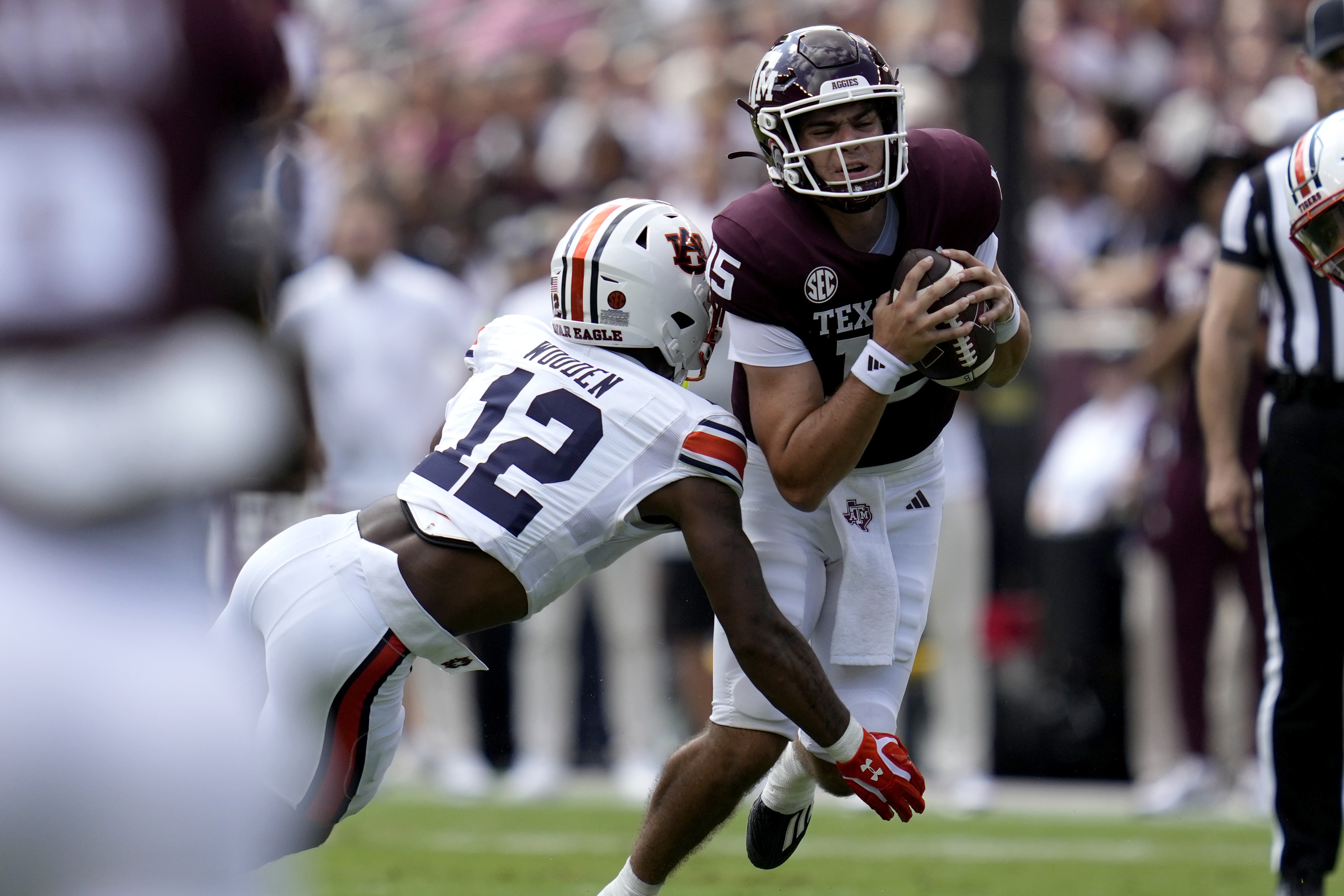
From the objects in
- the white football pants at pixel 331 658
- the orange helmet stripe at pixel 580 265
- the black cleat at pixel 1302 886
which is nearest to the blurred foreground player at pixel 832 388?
the orange helmet stripe at pixel 580 265

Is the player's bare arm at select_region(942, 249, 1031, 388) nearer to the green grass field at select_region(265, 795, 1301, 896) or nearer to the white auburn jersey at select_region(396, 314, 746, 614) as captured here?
the white auburn jersey at select_region(396, 314, 746, 614)

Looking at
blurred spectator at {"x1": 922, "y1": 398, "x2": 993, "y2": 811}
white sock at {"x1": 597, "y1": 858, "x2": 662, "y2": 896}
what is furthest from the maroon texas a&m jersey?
blurred spectator at {"x1": 922, "y1": 398, "x2": 993, "y2": 811}

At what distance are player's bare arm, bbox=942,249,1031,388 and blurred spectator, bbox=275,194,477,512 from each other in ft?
13.1

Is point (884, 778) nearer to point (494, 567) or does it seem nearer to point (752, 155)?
point (494, 567)

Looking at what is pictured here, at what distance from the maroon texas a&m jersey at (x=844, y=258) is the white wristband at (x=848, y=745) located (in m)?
0.64

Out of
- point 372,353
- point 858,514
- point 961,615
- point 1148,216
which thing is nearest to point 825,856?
point 961,615

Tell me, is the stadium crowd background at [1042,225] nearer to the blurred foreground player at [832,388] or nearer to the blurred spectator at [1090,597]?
the blurred spectator at [1090,597]

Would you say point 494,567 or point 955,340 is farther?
point 955,340

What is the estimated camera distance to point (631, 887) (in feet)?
12.8

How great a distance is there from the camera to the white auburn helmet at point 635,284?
3650mm

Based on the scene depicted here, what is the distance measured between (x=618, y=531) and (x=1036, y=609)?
15.2 feet

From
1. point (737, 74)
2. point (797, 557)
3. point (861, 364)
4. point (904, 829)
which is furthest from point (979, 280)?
point (737, 74)

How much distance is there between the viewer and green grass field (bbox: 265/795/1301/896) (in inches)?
206

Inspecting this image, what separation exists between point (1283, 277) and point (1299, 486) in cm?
52
